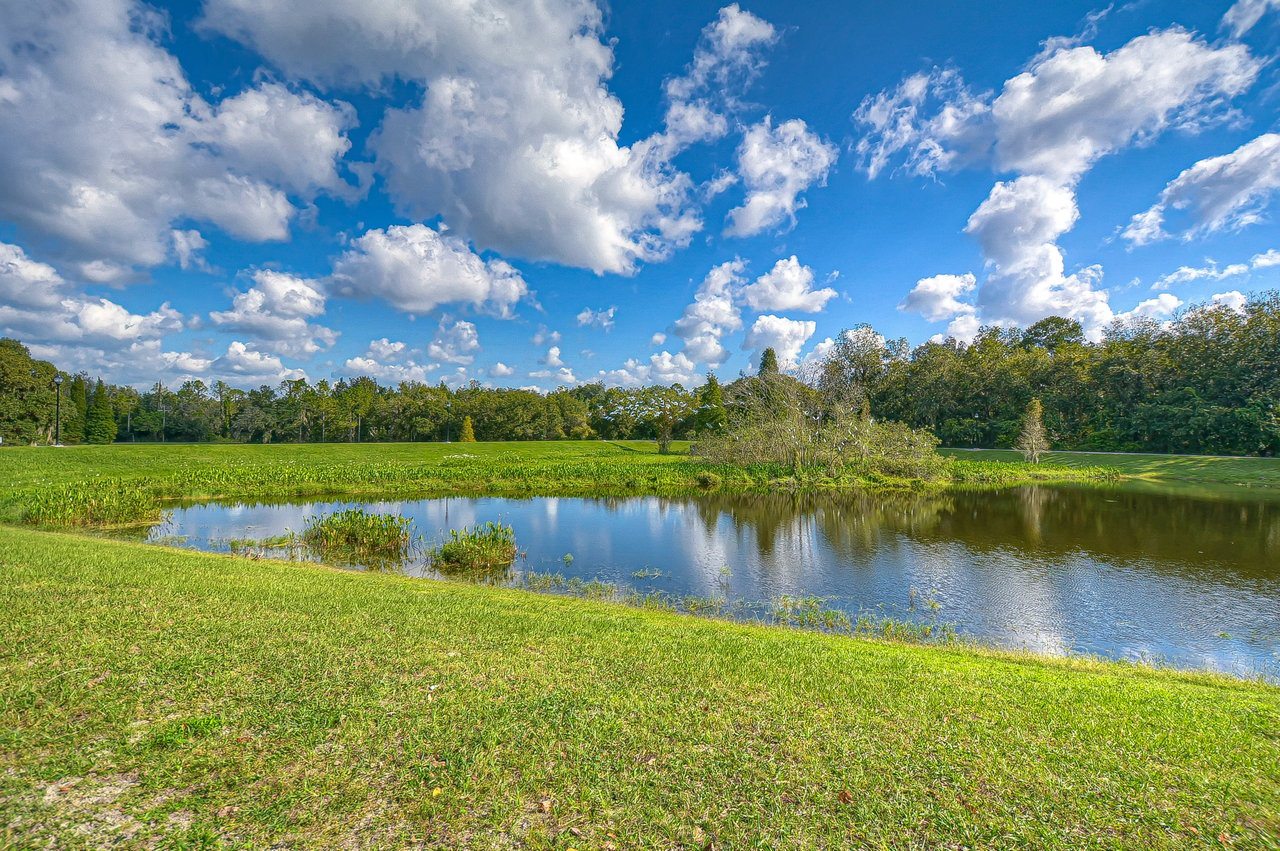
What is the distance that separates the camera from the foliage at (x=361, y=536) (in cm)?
1547

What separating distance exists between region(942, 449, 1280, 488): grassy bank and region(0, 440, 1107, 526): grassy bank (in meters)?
4.27

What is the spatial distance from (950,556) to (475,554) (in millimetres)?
13464

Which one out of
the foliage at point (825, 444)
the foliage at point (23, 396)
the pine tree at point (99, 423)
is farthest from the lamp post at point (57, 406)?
the foliage at point (825, 444)

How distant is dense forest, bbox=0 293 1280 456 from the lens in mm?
41438

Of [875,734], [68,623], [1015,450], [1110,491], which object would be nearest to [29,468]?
[68,623]

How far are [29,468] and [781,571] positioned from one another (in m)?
36.7

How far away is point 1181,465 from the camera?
38781 mm

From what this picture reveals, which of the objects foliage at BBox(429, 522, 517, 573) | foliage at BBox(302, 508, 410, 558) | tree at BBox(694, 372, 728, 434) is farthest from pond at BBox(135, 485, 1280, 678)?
tree at BBox(694, 372, 728, 434)

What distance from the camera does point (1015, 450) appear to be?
4684 cm

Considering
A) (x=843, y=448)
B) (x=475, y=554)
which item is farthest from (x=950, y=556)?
(x=843, y=448)

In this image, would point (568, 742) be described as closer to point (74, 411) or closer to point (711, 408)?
point (711, 408)

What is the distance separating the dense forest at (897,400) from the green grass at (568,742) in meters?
30.7

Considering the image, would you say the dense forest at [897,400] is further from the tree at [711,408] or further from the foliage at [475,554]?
the foliage at [475,554]

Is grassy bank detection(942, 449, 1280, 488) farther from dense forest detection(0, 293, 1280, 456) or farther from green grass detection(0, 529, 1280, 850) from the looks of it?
green grass detection(0, 529, 1280, 850)
